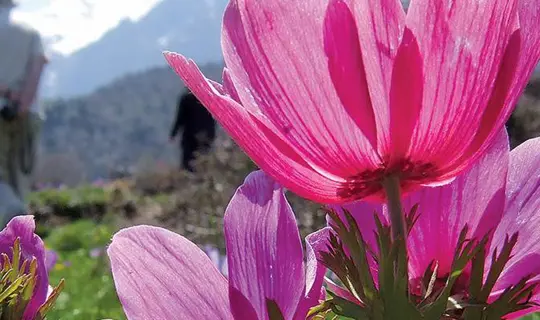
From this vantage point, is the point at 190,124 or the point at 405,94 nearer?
the point at 405,94

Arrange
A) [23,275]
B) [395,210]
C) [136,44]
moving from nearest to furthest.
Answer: [395,210] < [23,275] < [136,44]

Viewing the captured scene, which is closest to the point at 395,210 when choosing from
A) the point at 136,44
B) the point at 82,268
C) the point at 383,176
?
the point at 383,176

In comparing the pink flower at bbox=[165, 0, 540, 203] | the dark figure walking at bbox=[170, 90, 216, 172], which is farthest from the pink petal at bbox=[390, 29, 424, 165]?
the dark figure walking at bbox=[170, 90, 216, 172]

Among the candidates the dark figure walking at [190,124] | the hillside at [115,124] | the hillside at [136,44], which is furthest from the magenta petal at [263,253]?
the hillside at [136,44]

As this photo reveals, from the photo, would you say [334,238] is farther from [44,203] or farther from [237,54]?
[44,203]

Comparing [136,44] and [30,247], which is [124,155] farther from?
[30,247]

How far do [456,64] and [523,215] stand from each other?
0.50ft

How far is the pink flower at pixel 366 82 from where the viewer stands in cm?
49

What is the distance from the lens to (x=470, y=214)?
57 cm

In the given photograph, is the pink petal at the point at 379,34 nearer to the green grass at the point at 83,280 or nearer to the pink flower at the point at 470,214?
the pink flower at the point at 470,214

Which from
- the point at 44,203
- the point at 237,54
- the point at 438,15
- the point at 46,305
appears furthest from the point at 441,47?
the point at 44,203

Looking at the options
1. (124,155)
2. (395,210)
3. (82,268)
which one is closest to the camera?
(395,210)

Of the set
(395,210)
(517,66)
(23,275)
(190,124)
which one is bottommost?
(190,124)

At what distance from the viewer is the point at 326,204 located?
0.55 m
